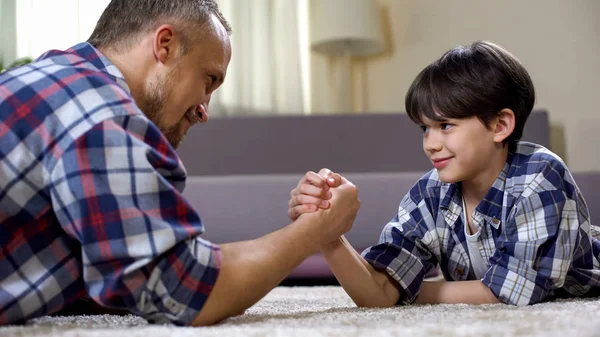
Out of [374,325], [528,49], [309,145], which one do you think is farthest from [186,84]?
[528,49]

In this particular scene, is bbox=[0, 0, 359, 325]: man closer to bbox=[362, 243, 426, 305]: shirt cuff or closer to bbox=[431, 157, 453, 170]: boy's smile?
bbox=[362, 243, 426, 305]: shirt cuff

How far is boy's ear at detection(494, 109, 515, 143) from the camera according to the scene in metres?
1.19

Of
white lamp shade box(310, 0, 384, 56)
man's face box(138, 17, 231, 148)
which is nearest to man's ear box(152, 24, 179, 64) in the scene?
man's face box(138, 17, 231, 148)

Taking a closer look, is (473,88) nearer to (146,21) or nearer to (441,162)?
(441,162)

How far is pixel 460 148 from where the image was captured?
1167 millimetres

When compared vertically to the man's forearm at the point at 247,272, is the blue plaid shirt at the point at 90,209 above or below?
above

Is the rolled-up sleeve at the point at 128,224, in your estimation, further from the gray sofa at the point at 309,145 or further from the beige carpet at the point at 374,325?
the gray sofa at the point at 309,145

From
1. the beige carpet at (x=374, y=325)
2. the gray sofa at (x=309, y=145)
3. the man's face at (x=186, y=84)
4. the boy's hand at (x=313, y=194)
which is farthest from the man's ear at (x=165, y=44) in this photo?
the gray sofa at (x=309, y=145)

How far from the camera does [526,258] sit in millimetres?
1062

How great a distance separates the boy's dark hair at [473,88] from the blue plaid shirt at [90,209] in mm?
557

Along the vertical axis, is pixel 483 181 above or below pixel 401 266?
above

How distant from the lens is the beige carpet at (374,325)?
27.4 inches

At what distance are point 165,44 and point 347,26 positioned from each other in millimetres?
2148

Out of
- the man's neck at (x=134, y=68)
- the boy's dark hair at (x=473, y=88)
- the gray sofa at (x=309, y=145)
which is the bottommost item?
the gray sofa at (x=309, y=145)
